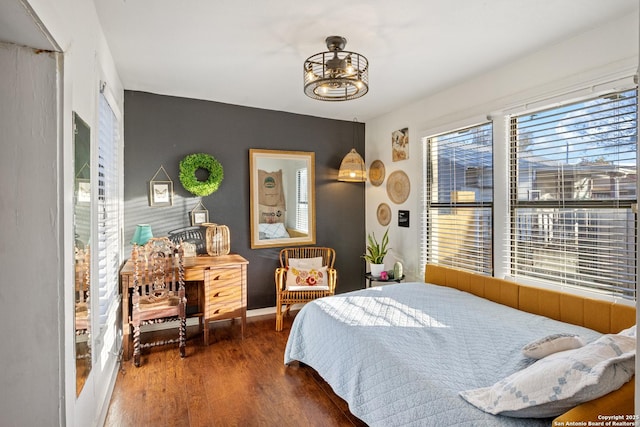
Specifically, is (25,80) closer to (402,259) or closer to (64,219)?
(64,219)

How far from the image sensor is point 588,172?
2.34m

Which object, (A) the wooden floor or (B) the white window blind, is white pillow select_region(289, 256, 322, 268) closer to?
(A) the wooden floor

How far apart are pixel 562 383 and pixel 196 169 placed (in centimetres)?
349

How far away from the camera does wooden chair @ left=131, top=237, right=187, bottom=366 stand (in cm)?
297

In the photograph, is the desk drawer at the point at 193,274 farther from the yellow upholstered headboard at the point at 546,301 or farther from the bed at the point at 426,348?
the yellow upholstered headboard at the point at 546,301

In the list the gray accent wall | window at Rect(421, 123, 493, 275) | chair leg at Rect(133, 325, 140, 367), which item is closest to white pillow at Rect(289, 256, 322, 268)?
the gray accent wall

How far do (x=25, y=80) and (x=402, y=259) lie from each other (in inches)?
142

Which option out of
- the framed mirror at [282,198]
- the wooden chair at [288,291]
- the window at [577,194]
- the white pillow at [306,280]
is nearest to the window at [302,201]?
the framed mirror at [282,198]

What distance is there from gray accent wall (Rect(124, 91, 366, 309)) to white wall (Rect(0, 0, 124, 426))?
2310mm

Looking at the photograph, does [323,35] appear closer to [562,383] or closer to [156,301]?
[562,383]

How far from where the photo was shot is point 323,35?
2365 millimetres

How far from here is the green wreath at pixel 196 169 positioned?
3.67 metres

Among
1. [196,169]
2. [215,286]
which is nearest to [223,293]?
[215,286]

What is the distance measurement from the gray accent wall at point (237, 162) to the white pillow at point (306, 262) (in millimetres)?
282
